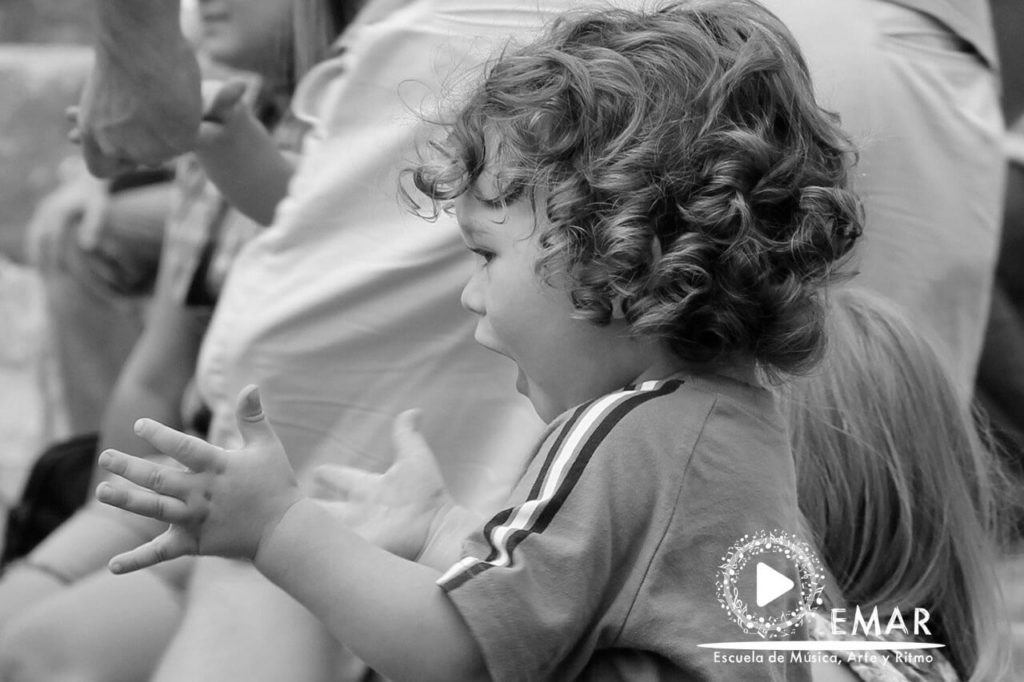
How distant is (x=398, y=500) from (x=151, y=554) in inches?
10.0

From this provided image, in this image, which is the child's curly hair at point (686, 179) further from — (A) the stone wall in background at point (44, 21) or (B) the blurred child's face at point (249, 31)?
(A) the stone wall in background at point (44, 21)

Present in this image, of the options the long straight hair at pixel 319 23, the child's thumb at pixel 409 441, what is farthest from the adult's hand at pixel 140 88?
the child's thumb at pixel 409 441

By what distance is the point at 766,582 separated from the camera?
1.00 m

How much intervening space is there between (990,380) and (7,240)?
3178mm

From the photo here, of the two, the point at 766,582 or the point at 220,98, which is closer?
the point at 766,582

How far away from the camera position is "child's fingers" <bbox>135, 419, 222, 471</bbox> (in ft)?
3.08

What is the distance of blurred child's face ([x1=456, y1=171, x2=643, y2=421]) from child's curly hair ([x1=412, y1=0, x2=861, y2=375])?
18 millimetres

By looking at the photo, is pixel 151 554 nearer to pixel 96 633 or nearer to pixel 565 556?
pixel 565 556

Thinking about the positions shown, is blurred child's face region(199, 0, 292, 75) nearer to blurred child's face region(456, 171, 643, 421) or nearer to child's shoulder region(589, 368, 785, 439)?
blurred child's face region(456, 171, 643, 421)

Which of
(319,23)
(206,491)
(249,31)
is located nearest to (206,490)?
(206,491)

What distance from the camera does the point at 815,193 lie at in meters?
1.02

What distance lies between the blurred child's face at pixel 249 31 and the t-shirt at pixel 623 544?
1.22 metres

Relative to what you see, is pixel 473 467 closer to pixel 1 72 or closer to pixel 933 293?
pixel 933 293

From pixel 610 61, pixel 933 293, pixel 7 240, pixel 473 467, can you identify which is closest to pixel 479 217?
pixel 610 61
